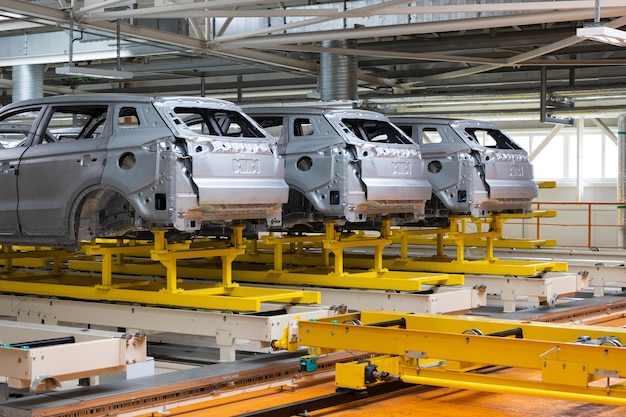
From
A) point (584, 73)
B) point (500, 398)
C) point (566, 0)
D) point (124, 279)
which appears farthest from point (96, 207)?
point (584, 73)

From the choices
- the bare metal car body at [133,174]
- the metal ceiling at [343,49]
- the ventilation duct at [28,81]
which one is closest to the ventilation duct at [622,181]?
the metal ceiling at [343,49]

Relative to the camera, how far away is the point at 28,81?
56.9 ft

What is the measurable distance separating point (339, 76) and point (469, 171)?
478 cm

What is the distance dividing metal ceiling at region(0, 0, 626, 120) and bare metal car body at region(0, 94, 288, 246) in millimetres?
3176

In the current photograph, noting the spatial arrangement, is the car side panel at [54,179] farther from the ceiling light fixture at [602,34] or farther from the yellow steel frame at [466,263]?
the yellow steel frame at [466,263]

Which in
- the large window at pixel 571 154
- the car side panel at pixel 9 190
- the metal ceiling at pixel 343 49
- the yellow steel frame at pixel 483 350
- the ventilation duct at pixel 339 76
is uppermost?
the metal ceiling at pixel 343 49

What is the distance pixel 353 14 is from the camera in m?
11.9

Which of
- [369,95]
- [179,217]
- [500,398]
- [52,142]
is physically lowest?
[500,398]

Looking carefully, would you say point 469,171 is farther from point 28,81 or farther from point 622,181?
point 622,181

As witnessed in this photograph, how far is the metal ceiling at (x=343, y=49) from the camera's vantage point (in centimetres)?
A: 1226

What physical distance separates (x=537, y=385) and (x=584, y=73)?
15.8 metres

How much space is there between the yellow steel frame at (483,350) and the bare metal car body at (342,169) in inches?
102

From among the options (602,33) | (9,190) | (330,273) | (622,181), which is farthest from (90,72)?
(622,181)

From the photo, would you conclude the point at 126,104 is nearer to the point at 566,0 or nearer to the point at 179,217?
the point at 179,217
